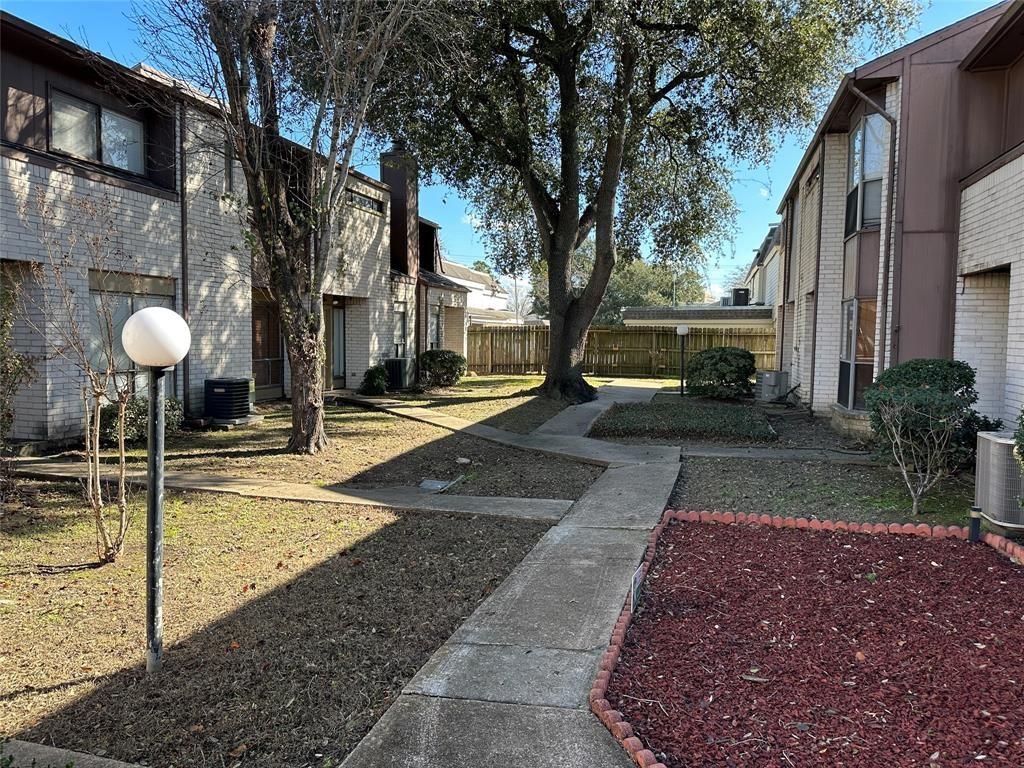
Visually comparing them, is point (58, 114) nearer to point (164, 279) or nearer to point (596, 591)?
point (164, 279)

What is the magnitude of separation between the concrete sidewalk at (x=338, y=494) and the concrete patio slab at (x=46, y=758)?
402cm

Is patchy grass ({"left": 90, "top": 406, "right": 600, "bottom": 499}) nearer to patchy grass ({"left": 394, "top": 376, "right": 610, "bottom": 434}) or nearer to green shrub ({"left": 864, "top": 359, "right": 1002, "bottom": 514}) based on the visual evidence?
patchy grass ({"left": 394, "top": 376, "right": 610, "bottom": 434})

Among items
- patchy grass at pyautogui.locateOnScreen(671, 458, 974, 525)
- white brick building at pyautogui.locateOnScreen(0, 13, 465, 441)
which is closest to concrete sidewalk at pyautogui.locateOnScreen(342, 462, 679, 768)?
patchy grass at pyautogui.locateOnScreen(671, 458, 974, 525)

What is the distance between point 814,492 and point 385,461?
5317 mm

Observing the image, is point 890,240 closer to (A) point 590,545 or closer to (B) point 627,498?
(B) point 627,498

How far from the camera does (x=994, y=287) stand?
340 inches

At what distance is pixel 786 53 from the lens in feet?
38.6

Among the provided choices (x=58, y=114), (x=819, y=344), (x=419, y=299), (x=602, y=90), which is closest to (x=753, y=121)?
(x=602, y=90)

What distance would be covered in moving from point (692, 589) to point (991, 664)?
159cm

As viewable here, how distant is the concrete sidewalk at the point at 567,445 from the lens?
916 centimetres

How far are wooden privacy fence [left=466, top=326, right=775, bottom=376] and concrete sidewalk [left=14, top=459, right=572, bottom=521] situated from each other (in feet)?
60.4

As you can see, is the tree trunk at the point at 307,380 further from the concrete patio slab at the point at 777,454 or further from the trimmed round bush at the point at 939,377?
the trimmed round bush at the point at 939,377

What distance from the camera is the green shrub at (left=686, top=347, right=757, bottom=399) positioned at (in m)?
15.7

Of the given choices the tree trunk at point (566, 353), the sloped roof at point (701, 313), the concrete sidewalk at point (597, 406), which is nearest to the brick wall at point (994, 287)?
the concrete sidewalk at point (597, 406)
